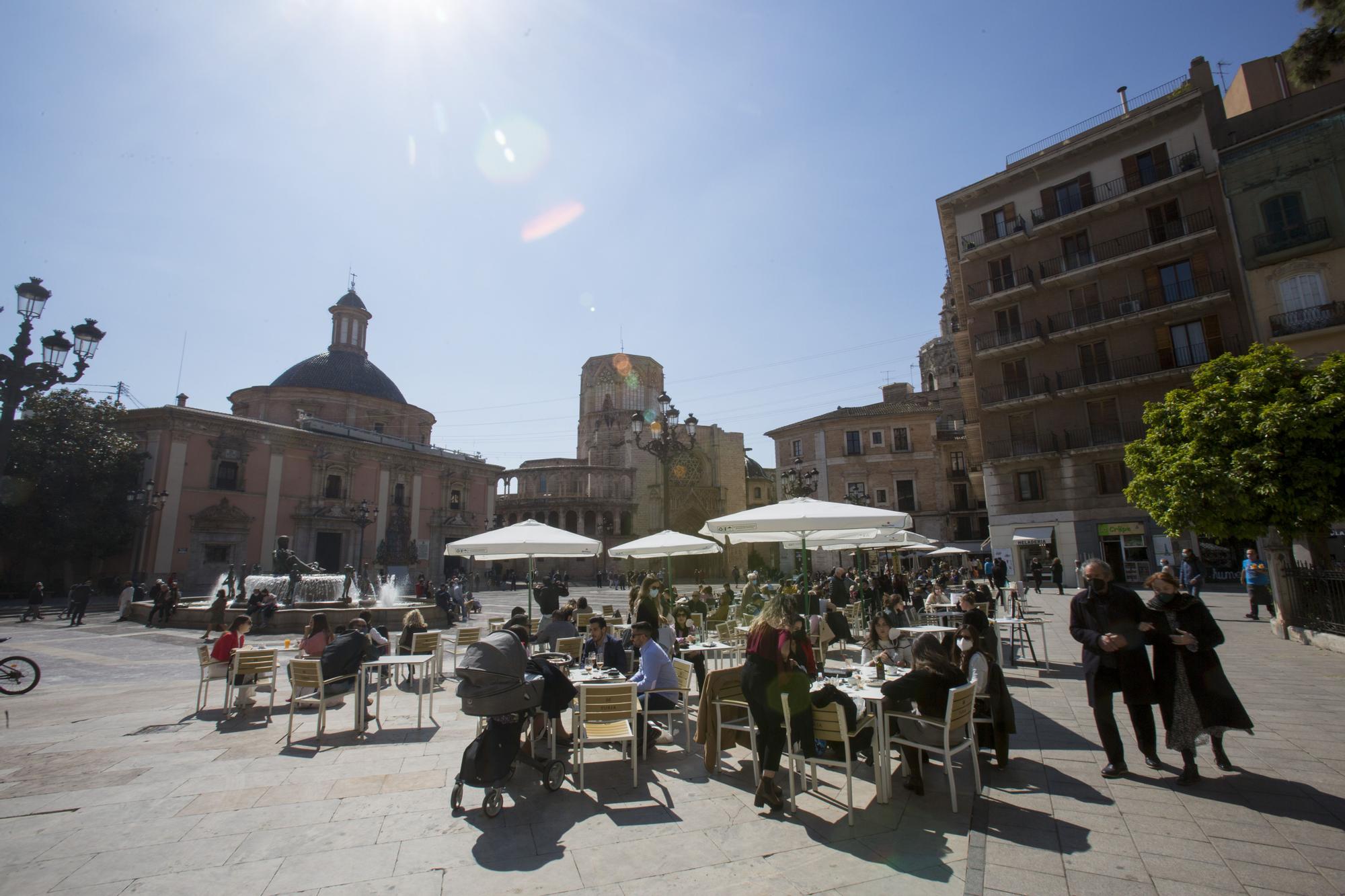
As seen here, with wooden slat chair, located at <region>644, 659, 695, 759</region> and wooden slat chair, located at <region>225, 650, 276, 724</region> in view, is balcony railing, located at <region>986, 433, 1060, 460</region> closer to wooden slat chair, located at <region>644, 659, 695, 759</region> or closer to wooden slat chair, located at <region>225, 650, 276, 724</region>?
wooden slat chair, located at <region>644, 659, 695, 759</region>

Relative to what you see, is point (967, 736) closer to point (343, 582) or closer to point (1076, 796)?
point (1076, 796)

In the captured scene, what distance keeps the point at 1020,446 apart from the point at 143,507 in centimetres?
3506

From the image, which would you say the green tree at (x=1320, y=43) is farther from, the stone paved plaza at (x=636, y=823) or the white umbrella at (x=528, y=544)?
the white umbrella at (x=528, y=544)

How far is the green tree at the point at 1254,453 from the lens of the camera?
9.97m

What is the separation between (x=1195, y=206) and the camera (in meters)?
19.9

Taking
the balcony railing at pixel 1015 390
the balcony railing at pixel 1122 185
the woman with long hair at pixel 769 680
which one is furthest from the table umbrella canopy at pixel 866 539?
the balcony railing at pixel 1122 185

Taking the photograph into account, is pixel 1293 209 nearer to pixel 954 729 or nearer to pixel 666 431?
pixel 666 431

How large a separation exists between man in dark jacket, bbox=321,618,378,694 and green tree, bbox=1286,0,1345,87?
424 inches

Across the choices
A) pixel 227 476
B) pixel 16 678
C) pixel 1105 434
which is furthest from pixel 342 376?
pixel 1105 434

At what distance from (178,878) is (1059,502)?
2449 cm

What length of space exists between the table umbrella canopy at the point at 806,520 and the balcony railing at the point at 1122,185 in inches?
790

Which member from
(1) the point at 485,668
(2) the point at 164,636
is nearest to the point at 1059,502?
(1) the point at 485,668

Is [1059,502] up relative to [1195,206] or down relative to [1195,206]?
down

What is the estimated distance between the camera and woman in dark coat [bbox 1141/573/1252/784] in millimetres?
4121
